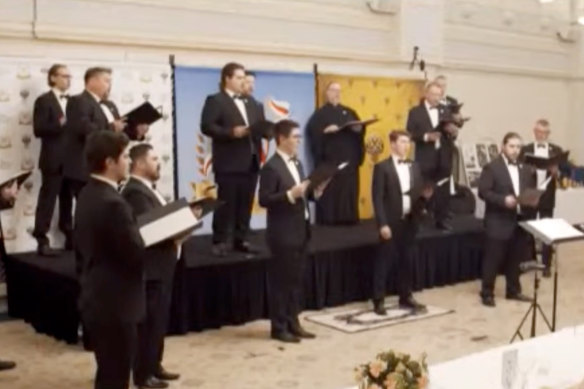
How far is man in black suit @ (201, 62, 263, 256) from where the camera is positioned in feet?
22.7

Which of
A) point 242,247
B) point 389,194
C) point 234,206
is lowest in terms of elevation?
point 242,247

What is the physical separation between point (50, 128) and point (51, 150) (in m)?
0.21

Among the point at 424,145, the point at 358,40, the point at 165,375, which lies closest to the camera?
the point at 165,375

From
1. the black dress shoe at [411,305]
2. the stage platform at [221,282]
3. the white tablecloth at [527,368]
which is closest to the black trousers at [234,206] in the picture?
the stage platform at [221,282]

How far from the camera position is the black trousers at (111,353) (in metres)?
3.88

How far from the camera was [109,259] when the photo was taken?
3830 millimetres

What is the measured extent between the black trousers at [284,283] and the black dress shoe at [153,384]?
1.24 m

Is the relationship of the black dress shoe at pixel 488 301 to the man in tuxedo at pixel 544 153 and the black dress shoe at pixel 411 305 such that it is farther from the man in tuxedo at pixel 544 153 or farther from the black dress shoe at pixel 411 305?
the man in tuxedo at pixel 544 153

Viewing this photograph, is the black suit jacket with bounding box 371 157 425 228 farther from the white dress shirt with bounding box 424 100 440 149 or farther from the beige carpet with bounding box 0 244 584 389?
the white dress shirt with bounding box 424 100 440 149

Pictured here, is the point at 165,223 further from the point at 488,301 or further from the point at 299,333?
the point at 488,301

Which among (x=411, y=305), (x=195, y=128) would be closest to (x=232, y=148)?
(x=195, y=128)

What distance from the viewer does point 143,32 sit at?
833cm

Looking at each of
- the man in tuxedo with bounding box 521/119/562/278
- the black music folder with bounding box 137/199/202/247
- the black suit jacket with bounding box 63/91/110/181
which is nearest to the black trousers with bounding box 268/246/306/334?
the black music folder with bounding box 137/199/202/247

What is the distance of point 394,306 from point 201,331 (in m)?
1.80
